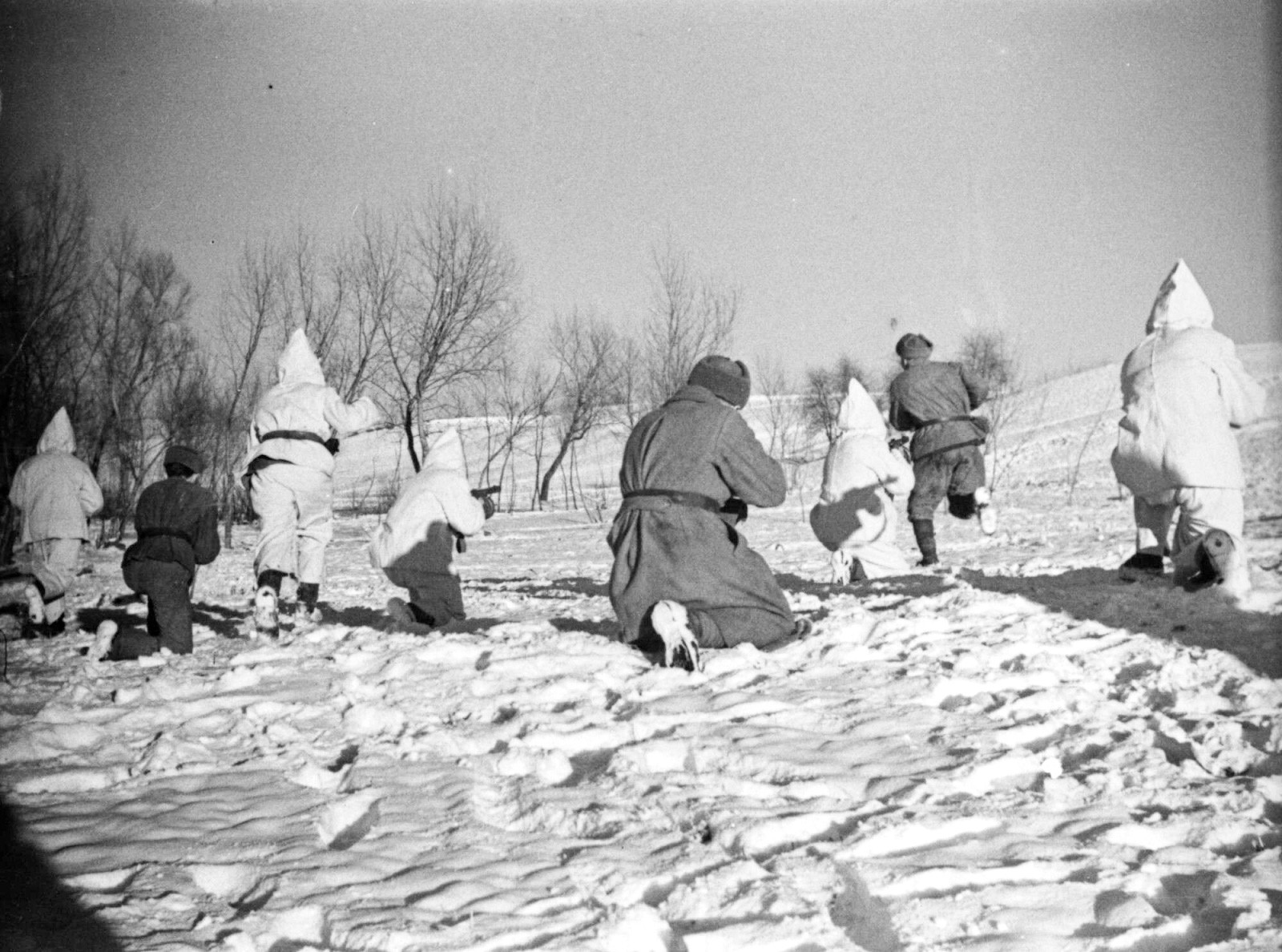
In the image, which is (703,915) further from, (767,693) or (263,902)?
(767,693)

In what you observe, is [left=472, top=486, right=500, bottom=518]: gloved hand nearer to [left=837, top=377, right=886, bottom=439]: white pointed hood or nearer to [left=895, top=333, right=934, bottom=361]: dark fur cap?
[left=837, top=377, right=886, bottom=439]: white pointed hood

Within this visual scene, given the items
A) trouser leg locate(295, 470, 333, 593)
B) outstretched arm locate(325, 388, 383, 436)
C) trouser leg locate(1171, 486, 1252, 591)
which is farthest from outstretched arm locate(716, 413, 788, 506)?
trouser leg locate(295, 470, 333, 593)

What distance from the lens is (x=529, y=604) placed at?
7.73 metres

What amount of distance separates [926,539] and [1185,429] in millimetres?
2909

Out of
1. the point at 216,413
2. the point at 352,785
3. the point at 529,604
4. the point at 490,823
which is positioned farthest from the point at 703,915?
the point at 216,413

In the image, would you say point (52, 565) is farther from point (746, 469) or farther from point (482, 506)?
point (746, 469)

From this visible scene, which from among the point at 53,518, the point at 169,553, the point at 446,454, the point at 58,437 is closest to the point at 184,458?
the point at 169,553

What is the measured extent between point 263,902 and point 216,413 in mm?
22643

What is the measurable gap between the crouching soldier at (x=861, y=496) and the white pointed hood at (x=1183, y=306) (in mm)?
2514

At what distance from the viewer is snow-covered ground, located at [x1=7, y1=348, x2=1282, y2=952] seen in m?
2.05

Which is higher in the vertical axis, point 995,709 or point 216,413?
point 216,413

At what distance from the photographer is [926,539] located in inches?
333

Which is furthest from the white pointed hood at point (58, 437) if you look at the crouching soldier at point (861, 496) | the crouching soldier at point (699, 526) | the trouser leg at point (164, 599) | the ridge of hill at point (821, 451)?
the ridge of hill at point (821, 451)

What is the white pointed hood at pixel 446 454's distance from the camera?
280 inches
